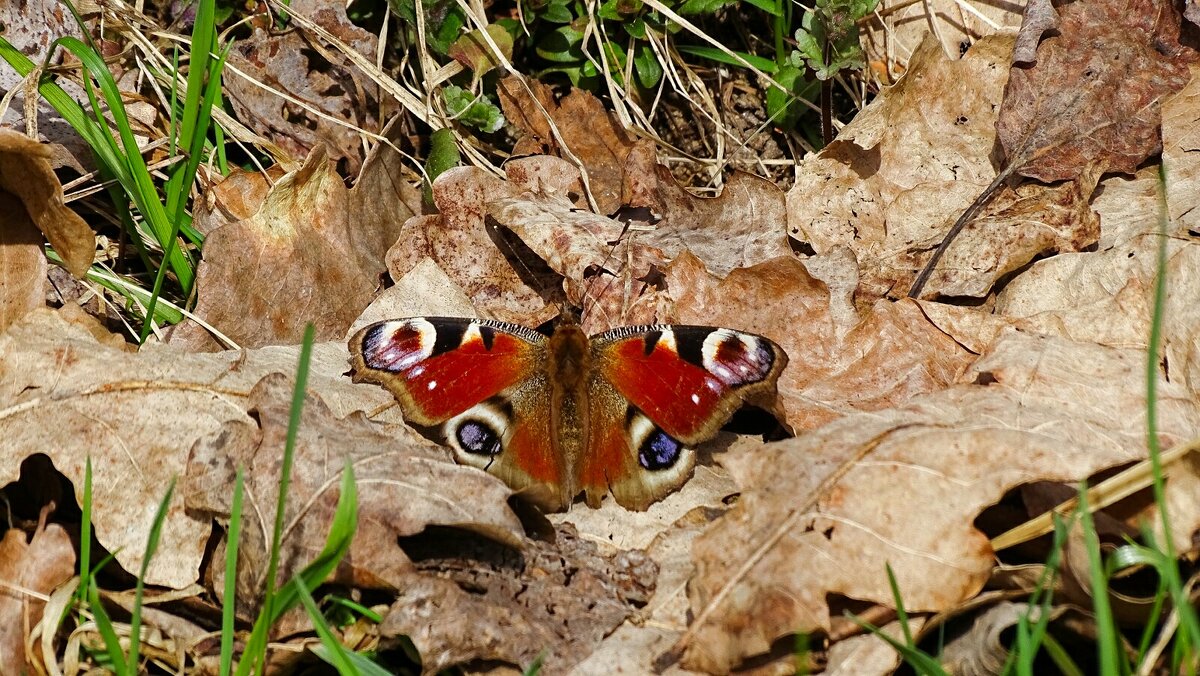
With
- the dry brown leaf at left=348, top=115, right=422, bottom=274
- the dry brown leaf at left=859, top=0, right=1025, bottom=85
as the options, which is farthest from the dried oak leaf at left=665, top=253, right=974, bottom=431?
the dry brown leaf at left=859, top=0, right=1025, bottom=85

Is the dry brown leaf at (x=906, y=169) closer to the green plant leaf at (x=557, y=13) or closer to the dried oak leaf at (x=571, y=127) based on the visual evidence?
the dried oak leaf at (x=571, y=127)

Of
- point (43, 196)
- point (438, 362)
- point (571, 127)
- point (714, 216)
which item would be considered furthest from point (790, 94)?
point (43, 196)

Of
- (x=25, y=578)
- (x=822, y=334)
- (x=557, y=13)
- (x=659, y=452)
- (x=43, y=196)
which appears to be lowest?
(x=25, y=578)

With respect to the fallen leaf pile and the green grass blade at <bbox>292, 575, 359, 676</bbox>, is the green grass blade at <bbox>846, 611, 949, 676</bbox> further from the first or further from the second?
the green grass blade at <bbox>292, 575, 359, 676</bbox>

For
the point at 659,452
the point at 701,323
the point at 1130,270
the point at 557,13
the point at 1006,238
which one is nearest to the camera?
the point at 659,452

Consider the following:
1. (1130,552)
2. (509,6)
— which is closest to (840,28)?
(509,6)

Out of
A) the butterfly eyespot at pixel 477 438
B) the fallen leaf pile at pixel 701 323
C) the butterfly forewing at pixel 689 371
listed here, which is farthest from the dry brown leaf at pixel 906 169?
the butterfly eyespot at pixel 477 438

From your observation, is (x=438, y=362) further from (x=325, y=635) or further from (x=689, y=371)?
(x=325, y=635)
